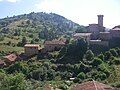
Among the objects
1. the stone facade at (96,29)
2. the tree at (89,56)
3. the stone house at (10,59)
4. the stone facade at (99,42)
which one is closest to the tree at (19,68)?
the stone house at (10,59)

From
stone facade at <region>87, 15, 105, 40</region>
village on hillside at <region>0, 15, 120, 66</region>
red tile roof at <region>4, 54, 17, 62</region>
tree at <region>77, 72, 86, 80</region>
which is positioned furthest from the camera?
stone facade at <region>87, 15, 105, 40</region>

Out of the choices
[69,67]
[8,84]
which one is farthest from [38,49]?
[8,84]

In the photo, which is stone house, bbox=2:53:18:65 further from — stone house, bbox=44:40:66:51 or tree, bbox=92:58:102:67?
tree, bbox=92:58:102:67

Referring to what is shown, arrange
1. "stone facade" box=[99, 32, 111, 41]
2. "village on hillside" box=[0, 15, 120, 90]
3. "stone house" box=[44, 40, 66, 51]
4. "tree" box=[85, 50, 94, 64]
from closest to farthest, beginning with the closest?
"tree" box=[85, 50, 94, 64], "village on hillside" box=[0, 15, 120, 90], "stone facade" box=[99, 32, 111, 41], "stone house" box=[44, 40, 66, 51]

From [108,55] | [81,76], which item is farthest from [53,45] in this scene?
[81,76]

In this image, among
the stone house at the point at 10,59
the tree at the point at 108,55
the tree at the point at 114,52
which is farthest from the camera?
the stone house at the point at 10,59

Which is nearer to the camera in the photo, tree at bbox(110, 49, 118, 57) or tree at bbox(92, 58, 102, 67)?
Answer: tree at bbox(92, 58, 102, 67)

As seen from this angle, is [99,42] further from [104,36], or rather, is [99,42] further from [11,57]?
[11,57]

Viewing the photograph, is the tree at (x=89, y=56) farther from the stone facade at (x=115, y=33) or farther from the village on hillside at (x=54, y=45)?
the stone facade at (x=115, y=33)

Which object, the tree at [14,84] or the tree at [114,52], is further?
the tree at [114,52]

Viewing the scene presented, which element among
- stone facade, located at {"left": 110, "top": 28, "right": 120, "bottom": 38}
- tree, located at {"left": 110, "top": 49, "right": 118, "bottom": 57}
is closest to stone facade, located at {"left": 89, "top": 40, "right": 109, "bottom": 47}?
stone facade, located at {"left": 110, "top": 28, "right": 120, "bottom": 38}

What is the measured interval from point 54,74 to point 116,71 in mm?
10571

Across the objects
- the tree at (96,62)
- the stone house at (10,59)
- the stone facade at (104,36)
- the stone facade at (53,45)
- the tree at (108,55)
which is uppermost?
the stone facade at (104,36)

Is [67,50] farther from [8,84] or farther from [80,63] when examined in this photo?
[8,84]
